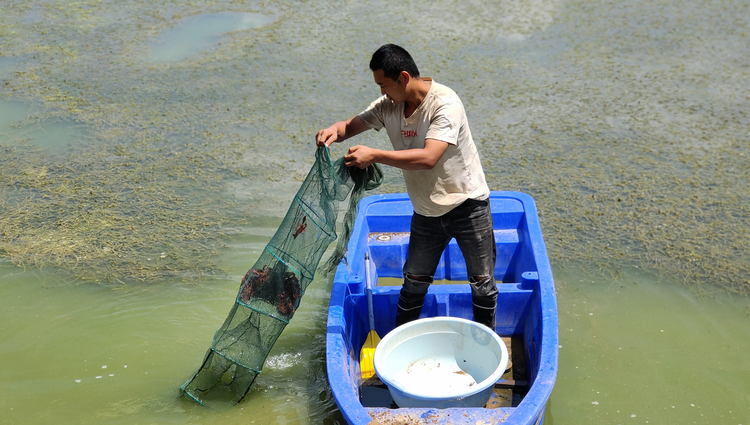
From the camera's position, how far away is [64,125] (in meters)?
7.59

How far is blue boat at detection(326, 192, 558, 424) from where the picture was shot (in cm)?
324

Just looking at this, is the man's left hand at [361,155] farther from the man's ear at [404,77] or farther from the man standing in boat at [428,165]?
the man's ear at [404,77]

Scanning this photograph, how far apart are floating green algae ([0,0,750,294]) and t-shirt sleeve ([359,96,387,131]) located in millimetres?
2315

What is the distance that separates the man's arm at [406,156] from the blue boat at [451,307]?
1.03 meters

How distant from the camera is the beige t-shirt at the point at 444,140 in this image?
3406 millimetres

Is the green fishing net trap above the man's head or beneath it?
beneath

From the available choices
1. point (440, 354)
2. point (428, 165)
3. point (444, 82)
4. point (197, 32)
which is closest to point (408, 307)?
point (440, 354)

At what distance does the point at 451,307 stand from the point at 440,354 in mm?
404

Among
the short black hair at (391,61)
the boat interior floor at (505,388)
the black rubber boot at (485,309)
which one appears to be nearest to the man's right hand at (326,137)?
the short black hair at (391,61)

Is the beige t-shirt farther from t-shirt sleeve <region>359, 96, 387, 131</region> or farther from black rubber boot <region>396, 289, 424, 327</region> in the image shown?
black rubber boot <region>396, 289, 424, 327</region>

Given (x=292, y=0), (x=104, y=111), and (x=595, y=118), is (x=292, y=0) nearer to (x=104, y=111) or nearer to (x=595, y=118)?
(x=104, y=111)

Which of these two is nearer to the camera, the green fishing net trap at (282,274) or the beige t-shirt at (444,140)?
the beige t-shirt at (444,140)

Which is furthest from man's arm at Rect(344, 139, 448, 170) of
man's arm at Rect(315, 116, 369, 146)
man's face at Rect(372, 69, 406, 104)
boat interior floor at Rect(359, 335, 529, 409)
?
boat interior floor at Rect(359, 335, 529, 409)

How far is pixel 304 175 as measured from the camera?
262 inches
